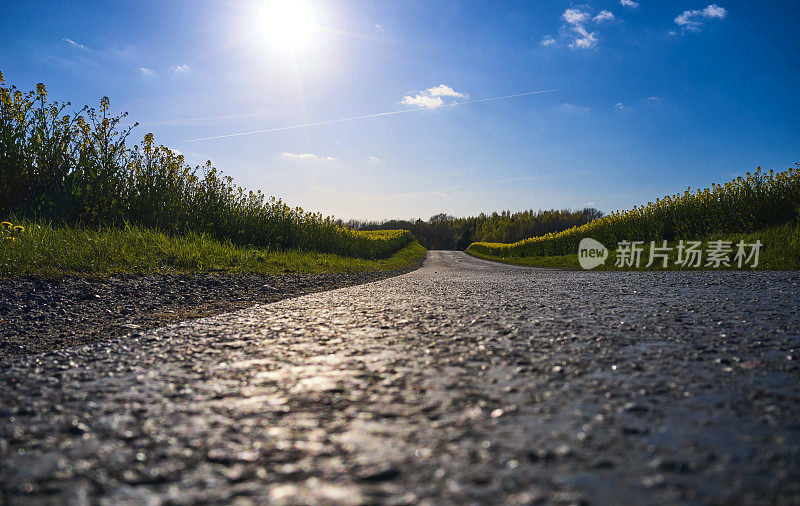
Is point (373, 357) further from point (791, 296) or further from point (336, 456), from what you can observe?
point (791, 296)

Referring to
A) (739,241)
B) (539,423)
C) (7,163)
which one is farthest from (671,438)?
(739,241)

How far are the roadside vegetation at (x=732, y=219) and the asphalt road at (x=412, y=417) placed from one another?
11564 millimetres

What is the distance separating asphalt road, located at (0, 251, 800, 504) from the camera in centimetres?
127

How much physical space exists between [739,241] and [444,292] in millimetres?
11979

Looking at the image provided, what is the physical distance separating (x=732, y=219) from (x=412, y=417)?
1850 cm

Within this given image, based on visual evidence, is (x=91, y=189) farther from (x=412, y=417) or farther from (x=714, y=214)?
(x=714, y=214)

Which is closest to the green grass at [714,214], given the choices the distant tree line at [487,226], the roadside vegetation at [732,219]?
the roadside vegetation at [732,219]

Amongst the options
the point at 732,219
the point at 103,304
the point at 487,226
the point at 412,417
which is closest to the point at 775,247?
the point at 732,219

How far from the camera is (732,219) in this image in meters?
15.7

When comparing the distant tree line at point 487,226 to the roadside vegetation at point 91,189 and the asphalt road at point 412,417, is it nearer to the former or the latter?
the roadside vegetation at point 91,189

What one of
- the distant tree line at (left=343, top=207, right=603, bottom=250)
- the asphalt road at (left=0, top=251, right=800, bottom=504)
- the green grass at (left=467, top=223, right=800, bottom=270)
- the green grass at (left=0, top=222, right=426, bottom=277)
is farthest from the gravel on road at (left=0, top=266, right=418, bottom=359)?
the distant tree line at (left=343, top=207, right=603, bottom=250)

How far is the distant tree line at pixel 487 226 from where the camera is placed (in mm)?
66250
